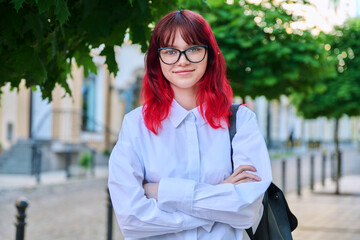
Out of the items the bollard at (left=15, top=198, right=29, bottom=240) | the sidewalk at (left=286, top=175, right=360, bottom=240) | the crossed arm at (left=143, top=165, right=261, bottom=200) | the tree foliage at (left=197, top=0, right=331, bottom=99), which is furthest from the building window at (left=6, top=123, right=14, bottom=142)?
the crossed arm at (left=143, top=165, right=261, bottom=200)

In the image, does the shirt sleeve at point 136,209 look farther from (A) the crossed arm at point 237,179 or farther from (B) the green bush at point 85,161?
(B) the green bush at point 85,161

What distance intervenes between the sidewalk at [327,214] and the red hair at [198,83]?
208 inches

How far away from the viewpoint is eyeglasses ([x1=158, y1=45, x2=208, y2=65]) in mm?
1995

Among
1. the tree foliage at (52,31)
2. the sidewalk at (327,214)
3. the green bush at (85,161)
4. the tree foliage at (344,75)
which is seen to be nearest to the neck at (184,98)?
the tree foliage at (52,31)

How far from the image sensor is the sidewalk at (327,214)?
7164 mm

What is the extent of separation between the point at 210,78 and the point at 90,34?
2.25ft

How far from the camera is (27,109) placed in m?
18.9

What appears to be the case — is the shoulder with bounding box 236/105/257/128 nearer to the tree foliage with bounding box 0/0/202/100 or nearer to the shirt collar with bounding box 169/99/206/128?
the shirt collar with bounding box 169/99/206/128

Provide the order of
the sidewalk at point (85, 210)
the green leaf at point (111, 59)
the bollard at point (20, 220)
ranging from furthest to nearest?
the sidewalk at point (85, 210)
the bollard at point (20, 220)
the green leaf at point (111, 59)

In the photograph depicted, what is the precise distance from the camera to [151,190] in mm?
1937

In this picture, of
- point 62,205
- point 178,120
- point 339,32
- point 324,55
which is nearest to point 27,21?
point 178,120

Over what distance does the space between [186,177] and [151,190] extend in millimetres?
148

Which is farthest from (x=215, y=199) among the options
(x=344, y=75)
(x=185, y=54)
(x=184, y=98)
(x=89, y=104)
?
(x=89, y=104)

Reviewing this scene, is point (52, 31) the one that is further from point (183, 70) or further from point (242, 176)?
point (242, 176)
